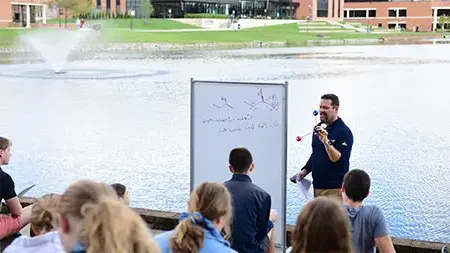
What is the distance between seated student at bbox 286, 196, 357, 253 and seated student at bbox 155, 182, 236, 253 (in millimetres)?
732

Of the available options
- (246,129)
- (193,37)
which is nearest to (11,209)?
(246,129)

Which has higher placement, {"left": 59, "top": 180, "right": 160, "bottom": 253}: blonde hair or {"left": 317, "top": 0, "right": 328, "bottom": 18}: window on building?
{"left": 317, "top": 0, "right": 328, "bottom": 18}: window on building

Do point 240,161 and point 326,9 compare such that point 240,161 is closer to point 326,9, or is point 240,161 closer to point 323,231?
point 323,231

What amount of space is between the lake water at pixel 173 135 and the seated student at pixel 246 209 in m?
2.83

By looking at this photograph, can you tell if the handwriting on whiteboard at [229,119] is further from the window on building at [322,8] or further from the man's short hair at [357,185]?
the window on building at [322,8]

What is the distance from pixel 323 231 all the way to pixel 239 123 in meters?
3.74

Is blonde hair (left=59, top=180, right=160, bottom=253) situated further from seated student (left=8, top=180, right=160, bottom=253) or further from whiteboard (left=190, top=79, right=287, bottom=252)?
whiteboard (left=190, top=79, right=287, bottom=252)

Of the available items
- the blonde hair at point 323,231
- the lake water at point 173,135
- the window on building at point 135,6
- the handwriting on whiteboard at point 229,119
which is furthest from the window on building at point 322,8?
the blonde hair at point 323,231

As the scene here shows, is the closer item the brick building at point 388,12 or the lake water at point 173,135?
the lake water at point 173,135

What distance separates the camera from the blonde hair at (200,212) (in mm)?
3762

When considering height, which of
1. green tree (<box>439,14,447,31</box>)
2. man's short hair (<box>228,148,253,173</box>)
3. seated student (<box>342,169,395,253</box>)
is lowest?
seated student (<box>342,169,395,253</box>)

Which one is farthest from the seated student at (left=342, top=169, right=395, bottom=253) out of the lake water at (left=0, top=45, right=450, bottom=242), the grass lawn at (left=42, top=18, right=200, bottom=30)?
the grass lawn at (left=42, top=18, right=200, bottom=30)

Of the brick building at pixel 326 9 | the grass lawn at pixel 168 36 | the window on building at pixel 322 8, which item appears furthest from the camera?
the window on building at pixel 322 8

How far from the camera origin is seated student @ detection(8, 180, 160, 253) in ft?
9.80
